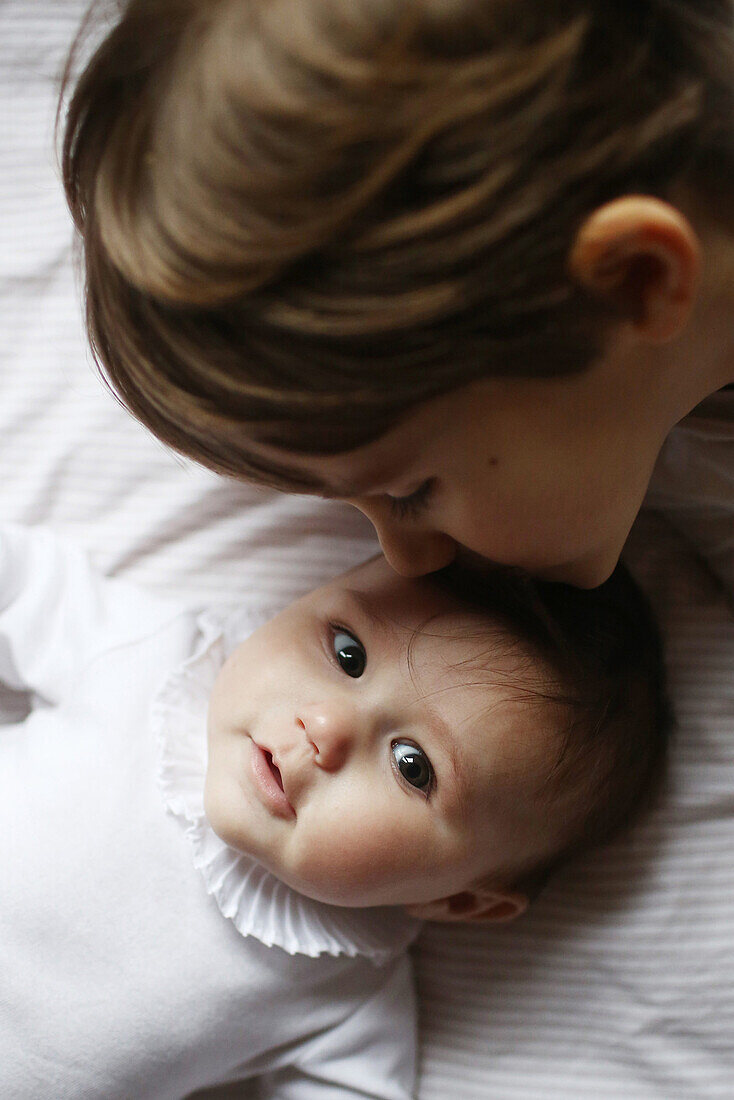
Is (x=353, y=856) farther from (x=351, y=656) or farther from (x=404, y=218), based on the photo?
(x=404, y=218)

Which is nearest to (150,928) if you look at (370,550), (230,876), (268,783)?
(230,876)

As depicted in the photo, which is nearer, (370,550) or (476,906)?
(476,906)

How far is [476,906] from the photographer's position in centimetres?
95

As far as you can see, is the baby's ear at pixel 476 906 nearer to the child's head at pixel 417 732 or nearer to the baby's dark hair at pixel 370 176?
the child's head at pixel 417 732

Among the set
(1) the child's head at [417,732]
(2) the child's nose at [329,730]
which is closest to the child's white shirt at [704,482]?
(1) the child's head at [417,732]

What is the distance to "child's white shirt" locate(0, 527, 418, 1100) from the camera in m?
0.89

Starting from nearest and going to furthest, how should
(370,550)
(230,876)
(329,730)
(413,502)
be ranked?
(413,502) → (329,730) → (230,876) → (370,550)

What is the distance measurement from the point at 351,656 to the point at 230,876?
9.6 inches

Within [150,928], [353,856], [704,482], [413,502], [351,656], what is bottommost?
[150,928]

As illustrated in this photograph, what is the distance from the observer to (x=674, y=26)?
1.75 feet

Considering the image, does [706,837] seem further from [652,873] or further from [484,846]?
[484,846]

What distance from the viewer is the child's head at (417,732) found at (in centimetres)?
81

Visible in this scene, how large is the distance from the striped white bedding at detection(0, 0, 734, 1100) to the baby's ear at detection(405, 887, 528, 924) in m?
0.09

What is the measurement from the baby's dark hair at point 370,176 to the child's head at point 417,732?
0.31m
